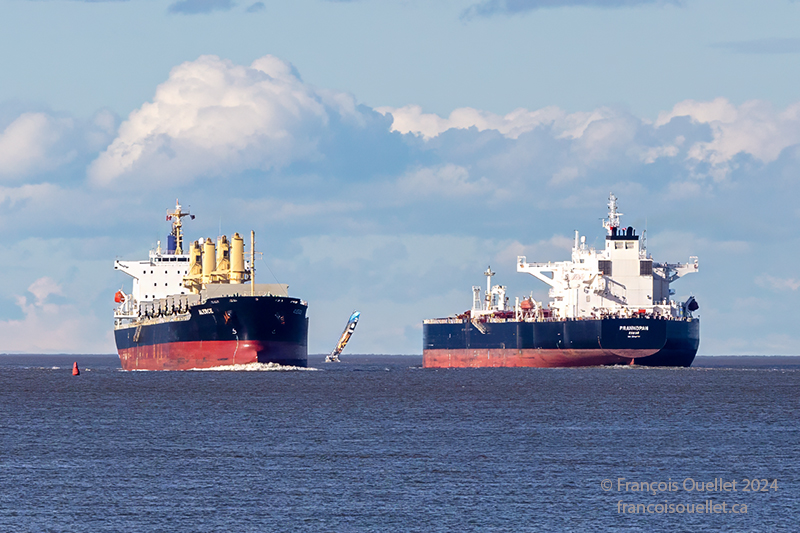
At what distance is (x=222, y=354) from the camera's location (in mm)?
83000

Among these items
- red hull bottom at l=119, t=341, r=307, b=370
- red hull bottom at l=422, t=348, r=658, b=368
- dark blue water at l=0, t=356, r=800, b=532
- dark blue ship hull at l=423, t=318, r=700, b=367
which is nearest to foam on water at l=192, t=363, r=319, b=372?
red hull bottom at l=119, t=341, r=307, b=370

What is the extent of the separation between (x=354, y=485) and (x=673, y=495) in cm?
791

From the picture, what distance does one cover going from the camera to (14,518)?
26.3m

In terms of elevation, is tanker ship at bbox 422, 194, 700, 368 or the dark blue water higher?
tanker ship at bbox 422, 194, 700, 368

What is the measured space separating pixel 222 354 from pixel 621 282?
3501 centimetres

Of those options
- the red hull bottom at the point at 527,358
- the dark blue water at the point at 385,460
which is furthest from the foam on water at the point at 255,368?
the red hull bottom at the point at 527,358

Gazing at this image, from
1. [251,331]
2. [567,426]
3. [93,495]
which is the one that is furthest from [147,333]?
[93,495]

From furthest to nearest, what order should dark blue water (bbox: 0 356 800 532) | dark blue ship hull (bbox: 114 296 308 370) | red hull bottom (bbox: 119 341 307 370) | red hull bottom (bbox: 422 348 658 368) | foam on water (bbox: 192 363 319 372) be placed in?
red hull bottom (bbox: 422 348 658 368) < foam on water (bbox: 192 363 319 372) < red hull bottom (bbox: 119 341 307 370) < dark blue ship hull (bbox: 114 296 308 370) < dark blue water (bbox: 0 356 800 532)

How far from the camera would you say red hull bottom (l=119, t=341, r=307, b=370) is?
81938 mm

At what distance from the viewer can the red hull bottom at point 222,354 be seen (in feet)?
269

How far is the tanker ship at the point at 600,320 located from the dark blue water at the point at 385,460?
2952 centimetres

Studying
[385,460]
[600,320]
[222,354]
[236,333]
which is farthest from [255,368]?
[385,460]

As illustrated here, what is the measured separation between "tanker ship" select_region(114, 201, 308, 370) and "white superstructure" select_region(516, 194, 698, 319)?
82.1ft

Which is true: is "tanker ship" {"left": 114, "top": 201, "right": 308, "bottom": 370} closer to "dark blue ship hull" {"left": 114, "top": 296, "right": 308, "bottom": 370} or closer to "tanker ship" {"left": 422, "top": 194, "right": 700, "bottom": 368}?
"dark blue ship hull" {"left": 114, "top": 296, "right": 308, "bottom": 370}
